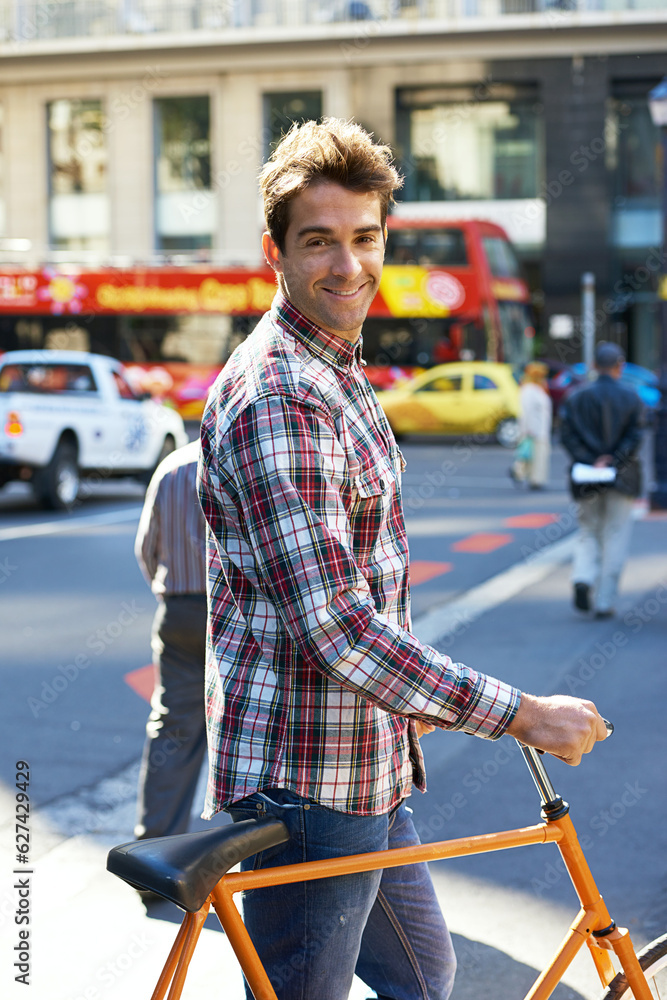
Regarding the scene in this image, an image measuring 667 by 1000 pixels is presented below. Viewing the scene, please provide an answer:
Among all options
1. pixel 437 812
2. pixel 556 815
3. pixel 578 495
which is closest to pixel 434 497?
pixel 578 495

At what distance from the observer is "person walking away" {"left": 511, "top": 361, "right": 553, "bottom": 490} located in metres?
16.6

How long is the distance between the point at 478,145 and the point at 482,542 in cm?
2825

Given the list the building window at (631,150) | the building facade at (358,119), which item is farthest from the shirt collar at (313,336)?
the building window at (631,150)

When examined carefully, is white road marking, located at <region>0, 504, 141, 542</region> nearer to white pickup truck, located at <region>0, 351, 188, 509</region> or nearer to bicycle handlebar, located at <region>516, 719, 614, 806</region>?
white pickup truck, located at <region>0, 351, 188, 509</region>

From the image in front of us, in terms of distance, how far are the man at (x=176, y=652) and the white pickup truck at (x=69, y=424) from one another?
10.4 m

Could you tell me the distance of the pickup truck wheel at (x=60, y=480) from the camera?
1437 centimetres

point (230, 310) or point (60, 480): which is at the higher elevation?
point (230, 310)

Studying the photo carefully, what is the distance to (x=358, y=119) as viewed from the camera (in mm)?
36812

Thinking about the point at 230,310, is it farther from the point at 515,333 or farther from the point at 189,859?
the point at 189,859

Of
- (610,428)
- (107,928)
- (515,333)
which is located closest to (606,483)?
(610,428)

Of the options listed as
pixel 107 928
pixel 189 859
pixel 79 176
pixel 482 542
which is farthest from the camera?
pixel 79 176

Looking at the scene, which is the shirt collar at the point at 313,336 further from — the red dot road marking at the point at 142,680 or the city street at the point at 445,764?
the red dot road marking at the point at 142,680

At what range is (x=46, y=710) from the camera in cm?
607

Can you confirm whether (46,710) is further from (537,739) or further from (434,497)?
(434,497)
